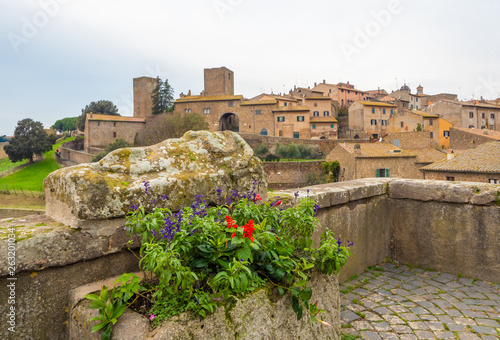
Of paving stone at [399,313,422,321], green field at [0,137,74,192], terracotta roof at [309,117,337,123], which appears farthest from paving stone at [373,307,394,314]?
terracotta roof at [309,117,337,123]

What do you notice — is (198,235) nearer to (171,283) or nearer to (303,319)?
(171,283)

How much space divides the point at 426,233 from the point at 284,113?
50616 mm

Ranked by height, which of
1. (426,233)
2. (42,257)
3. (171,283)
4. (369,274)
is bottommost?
(369,274)

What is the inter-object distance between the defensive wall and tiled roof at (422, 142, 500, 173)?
19846 mm

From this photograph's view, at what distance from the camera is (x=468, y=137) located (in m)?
40.1

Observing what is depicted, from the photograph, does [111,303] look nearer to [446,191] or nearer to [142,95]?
[446,191]

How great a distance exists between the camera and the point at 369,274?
4488 millimetres

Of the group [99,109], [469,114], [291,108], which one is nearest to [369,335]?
[291,108]

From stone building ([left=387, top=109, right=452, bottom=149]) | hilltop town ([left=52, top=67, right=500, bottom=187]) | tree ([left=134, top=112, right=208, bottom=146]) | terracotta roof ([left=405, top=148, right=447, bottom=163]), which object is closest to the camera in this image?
terracotta roof ([left=405, top=148, right=447, bottom=163])

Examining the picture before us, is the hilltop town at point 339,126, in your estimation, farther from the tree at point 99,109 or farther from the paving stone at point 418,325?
the paving stone at point 418,325

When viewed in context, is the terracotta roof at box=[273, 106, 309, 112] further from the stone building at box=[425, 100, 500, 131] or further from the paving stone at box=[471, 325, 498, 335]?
the paving stone at box=[471, 325, 498, 335]

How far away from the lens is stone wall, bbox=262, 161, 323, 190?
38.8 m

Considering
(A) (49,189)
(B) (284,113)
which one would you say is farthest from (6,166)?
(A) (49,189)

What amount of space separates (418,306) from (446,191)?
1.88m
